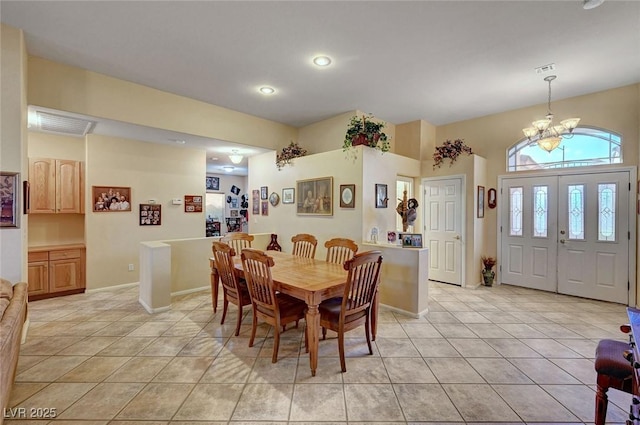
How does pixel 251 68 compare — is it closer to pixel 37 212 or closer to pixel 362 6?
pixel 362 6

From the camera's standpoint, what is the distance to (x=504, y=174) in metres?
5.18

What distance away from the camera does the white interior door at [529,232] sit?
4723 mm

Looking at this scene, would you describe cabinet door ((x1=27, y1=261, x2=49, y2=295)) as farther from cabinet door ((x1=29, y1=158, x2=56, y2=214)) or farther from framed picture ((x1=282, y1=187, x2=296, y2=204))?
framed picture ((x1=282, y1=187, x2=296, y2=204))

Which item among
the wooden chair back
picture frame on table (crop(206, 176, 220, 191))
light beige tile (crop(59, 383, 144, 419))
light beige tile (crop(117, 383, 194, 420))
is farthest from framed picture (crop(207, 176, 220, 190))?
light beige tile (crop(117, 383, 194, 420))

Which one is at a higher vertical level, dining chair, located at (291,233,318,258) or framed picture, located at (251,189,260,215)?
→ framed picture, located at (251,189,260,215)

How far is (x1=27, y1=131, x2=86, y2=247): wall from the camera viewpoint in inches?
181

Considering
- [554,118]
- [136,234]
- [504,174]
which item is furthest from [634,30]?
[136,234]

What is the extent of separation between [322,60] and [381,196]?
7.32 ft

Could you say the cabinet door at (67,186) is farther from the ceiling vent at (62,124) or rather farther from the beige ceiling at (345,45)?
the beige ceiling at (345,45)

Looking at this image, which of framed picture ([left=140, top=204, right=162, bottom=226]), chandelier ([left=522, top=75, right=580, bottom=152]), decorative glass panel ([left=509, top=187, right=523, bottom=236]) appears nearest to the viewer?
chandelier ([left=522, top=75, right=580, bottom=152])

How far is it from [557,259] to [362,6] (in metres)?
5.00

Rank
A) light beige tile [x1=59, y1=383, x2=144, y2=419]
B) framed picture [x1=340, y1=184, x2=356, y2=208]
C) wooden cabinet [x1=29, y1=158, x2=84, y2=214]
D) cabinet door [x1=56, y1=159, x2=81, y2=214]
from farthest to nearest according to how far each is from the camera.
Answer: cabinet door [x1=56, y1=159, x2=81, y2=214], wooden cabinet [x1=29, y1=158, x2=84, y2=214], framed picture [x1=340, y1=184, x2=356, y2=208], light beige tile [x1=59, y1=383, x2=144, y2=419]

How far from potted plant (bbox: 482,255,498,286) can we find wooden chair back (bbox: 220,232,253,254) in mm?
4294

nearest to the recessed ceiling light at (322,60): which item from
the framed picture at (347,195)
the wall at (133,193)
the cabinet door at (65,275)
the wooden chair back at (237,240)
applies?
the framed picture at (347,195)
